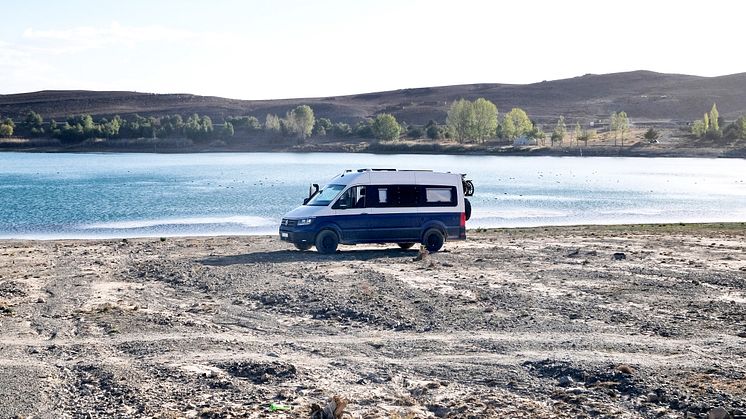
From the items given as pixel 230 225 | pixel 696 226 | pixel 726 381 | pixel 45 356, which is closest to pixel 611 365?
pixel 726 381

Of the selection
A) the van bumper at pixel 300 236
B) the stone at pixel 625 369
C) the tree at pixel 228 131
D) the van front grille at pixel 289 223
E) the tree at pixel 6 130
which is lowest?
the stone at pixel 625 369

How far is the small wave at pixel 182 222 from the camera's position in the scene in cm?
4075

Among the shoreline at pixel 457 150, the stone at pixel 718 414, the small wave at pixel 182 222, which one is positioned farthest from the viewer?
the shoreline at pixel 457 150

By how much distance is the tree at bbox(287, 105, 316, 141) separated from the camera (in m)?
185

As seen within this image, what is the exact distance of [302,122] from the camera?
611 feet

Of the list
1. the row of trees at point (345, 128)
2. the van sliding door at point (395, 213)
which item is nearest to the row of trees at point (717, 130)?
the row of trees at point (345, 128)

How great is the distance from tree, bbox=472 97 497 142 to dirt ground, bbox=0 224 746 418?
13843cm

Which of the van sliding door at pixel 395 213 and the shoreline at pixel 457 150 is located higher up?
the van sliding door at pixel 395 213

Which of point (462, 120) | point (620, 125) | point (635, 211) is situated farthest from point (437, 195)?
point (620, 125)

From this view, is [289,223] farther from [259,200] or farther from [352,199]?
[259,200]

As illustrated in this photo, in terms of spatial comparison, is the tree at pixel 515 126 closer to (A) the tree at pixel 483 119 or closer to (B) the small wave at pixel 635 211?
(A) the tree at pixel 483 119

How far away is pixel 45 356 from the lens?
43.2ft

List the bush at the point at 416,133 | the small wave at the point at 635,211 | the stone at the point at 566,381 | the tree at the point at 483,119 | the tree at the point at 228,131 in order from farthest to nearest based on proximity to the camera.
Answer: the tree at the point at 228,131 < the bush at the point at 416,133 < the tree at the point at 483,119 < the small wave at the point at 635,211 < the stone at the point at 566,381

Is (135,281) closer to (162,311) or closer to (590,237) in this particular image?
(162,311)
